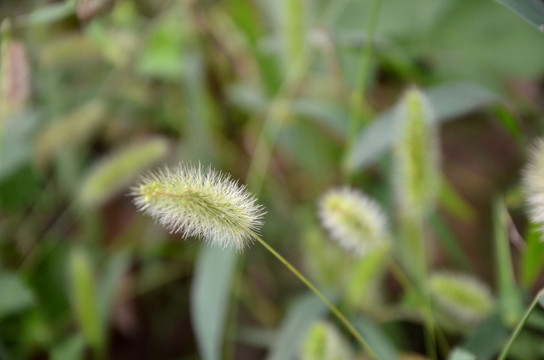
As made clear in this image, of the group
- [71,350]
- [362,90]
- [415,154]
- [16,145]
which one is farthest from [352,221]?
[16,145]

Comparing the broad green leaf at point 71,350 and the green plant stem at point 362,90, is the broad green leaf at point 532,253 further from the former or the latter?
the broad green leaf at point 71,350

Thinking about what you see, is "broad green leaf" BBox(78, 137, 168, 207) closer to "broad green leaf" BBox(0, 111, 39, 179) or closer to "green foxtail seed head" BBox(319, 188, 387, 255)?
"broad green leaf" BBox(0, 111, 39, 179)

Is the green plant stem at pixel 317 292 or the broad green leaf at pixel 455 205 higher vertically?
the broad green leaf at pixel 455 205

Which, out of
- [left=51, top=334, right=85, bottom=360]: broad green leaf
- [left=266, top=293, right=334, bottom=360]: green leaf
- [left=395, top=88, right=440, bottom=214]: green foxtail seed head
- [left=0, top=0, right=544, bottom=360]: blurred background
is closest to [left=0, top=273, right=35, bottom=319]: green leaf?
[left=0, top=0, right=544, bottom=360]: blurred background

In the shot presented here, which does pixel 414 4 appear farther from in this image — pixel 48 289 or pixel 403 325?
pixel 48 289

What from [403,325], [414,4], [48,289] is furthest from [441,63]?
[48,289]

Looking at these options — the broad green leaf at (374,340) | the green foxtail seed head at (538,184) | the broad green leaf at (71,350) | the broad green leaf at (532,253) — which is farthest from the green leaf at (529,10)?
the broad green leaf at (71,350)

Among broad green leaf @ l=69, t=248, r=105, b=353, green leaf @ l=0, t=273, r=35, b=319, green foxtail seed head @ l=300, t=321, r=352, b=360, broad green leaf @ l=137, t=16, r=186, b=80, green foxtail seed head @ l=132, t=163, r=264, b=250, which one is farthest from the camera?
broad green leaf @ l=137, t=16, r=186, b=80
